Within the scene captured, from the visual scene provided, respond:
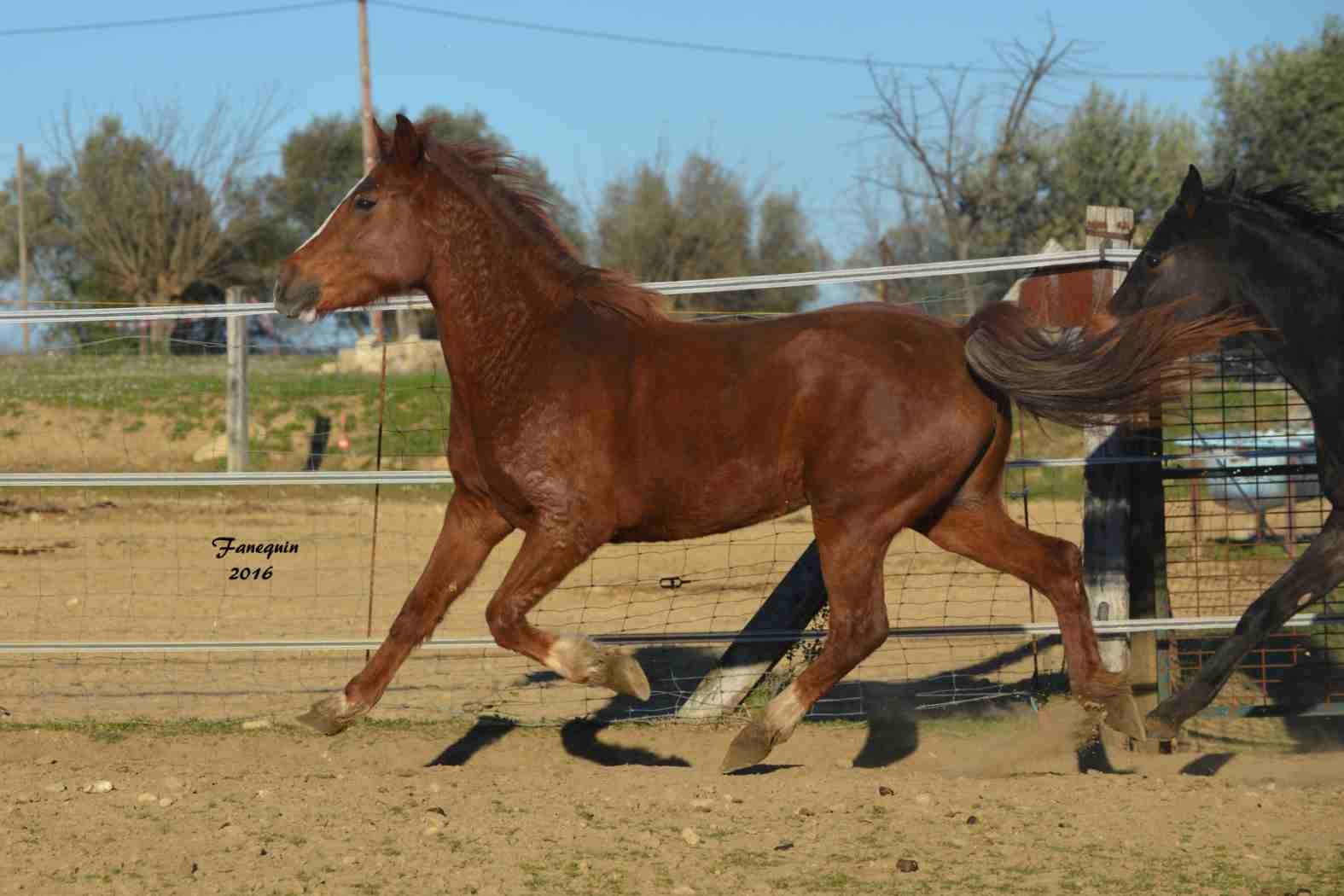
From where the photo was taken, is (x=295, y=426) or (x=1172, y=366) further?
(x=295, y=426)

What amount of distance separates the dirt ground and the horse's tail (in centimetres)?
136

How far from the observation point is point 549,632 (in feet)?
16.6

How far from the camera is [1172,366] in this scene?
17.0ft

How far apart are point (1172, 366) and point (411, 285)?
9.25 feet

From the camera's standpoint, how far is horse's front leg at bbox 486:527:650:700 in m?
4.98

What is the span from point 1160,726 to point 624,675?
6.90 feet

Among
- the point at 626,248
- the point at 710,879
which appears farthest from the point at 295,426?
the point at 626,248

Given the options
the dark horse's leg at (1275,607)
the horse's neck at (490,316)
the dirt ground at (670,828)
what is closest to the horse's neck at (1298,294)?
the dark horse's leg at (1275,607)

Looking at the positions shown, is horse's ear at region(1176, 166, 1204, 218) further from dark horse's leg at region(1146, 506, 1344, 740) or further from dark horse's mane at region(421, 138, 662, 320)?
dark horse's mane at region(421, 138, 662, 320)

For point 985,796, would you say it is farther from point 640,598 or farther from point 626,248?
point 626,248

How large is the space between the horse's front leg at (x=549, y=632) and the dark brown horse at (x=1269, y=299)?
6.91ft

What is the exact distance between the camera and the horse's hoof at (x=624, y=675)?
499cm

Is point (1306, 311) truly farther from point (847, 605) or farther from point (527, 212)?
point (527, 212)

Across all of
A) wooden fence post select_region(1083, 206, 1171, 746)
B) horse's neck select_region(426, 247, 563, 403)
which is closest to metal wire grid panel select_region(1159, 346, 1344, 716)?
wooden fence post select_region(1083, 206, 1171, 746)
